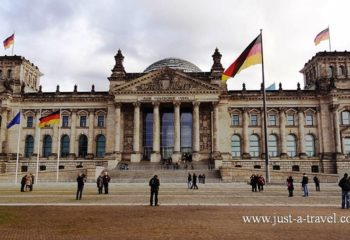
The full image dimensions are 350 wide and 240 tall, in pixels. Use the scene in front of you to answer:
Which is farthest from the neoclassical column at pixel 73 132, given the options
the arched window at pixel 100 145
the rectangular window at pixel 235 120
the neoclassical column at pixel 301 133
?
the neoclassical column at pixel 301 133

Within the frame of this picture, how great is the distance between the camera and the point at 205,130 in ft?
222

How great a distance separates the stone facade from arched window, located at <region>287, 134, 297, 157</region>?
19 centimetres

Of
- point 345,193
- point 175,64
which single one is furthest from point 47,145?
point 345,193

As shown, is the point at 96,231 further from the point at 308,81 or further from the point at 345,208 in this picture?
the point at 308,81

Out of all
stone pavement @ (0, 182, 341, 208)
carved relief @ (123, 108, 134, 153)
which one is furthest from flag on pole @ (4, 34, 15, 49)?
stone pavement @ (0, 182, 341, 208)

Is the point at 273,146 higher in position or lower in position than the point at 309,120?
lower

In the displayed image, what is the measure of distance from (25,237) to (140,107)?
55.7 m

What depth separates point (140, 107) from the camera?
6700 centimetres

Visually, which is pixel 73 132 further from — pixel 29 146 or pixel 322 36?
pixel 322 36

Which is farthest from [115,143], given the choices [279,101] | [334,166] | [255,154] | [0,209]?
[0,209]

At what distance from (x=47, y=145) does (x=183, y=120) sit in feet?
91.1

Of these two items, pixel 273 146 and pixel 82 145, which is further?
pixel 82 145

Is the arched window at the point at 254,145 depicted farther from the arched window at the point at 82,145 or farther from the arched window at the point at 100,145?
the arched window at the point at 82,145

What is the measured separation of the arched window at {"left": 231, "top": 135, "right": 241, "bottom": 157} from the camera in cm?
6812
